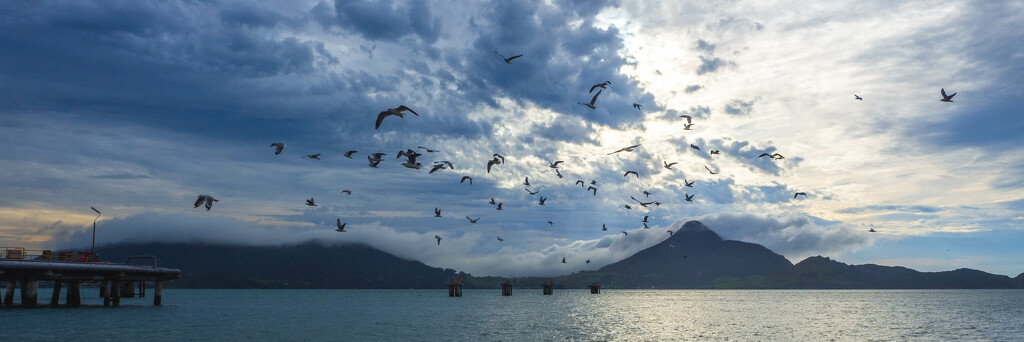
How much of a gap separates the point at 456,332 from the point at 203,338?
2500 centimetres

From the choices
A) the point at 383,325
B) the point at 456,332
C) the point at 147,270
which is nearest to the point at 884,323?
the point at 456,332

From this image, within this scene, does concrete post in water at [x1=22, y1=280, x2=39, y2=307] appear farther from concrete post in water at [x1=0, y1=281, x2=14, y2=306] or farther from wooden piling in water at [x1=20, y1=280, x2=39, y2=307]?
concrete post in water at [x1=0, y1=281, x2=14, y2=306]

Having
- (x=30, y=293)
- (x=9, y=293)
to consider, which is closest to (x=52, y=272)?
(x=30, y=293)

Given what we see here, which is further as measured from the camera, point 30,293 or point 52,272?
point 30,293

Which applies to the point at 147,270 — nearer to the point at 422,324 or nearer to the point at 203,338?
the point at 203,338

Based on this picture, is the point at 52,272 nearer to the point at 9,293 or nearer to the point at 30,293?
the point at 30,293

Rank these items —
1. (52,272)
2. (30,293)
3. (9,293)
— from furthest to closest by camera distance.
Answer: (9,293) < (30,293) < (52,272)

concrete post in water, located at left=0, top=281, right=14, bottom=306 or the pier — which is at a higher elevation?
the pier

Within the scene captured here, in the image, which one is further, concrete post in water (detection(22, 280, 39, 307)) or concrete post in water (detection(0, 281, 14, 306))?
concrete post in water (detection(0, 281, 14, 306))

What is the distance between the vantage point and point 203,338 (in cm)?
6506

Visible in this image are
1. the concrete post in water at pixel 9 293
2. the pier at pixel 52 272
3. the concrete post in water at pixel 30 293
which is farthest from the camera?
the concrete post in water at pixel 9 293

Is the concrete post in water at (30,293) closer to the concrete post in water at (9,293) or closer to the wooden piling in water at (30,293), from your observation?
the wooden piling in water at (30,293)

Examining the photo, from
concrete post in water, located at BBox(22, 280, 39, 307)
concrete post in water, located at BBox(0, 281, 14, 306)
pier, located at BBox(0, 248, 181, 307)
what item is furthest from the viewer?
concrete post in water, located at BBox(0, 281, 14, 306)

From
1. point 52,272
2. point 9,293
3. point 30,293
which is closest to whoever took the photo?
point 52,272
